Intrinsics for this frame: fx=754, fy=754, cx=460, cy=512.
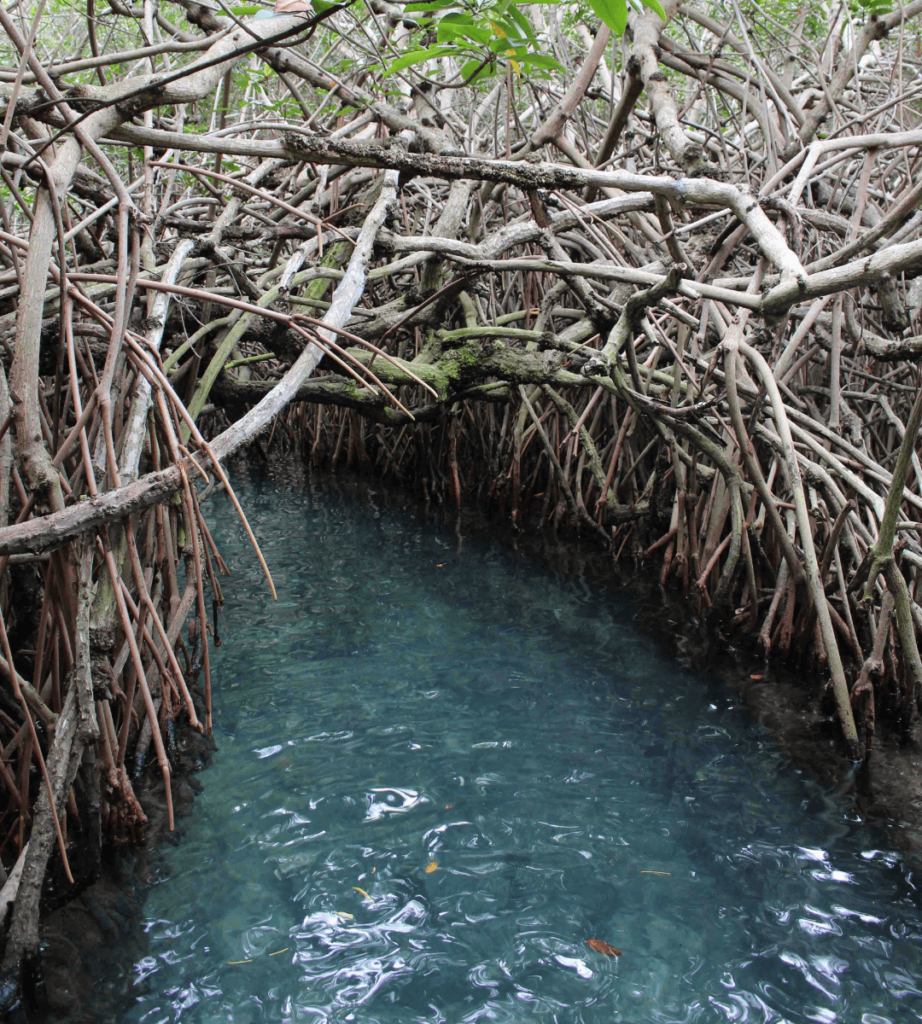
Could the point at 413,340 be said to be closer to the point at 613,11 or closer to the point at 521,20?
the point at 521,20

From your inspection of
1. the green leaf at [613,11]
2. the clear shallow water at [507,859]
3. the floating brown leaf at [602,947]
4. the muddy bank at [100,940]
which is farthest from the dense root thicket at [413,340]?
the floating brown leaf at [602,947]

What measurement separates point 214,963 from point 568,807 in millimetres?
1067

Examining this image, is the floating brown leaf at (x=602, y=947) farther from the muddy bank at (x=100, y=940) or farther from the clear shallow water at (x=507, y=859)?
the muddy bank at (x=100, y=940)

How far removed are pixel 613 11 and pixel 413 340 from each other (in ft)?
16.2

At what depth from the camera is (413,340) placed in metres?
6.07

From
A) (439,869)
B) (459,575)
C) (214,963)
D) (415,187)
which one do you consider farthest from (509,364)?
(214,963)

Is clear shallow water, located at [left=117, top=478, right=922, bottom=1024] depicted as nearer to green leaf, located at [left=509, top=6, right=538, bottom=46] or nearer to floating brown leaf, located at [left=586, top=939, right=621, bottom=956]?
floating brown leaf, located at [left=586, top=939, right=621, bottom=956]

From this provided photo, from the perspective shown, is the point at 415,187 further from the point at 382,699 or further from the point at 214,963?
the point at 214,963

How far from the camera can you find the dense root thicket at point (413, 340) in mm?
1603

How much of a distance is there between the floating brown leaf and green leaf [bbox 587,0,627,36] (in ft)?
6.14

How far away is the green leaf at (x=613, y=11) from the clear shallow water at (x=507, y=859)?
6.18 ft

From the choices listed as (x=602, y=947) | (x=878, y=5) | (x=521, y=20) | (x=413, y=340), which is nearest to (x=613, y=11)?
(x=521, y=20)

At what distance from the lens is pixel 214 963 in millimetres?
1688

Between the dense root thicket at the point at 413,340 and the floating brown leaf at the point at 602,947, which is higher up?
the dense root thicket at the point at 413,340
